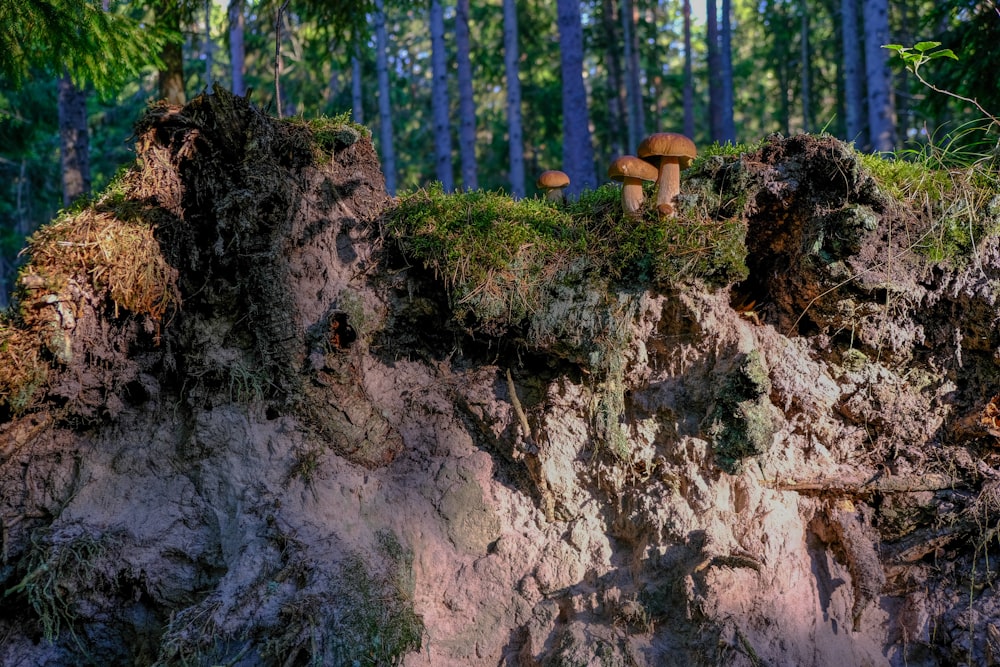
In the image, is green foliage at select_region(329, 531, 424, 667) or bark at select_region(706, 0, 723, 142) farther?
bark at select_region(706, 0, 723, 142)

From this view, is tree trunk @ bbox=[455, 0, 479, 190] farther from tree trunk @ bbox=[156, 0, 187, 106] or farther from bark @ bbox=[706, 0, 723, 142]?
tree trunk @ bbox=[156, 0, 187, 106]

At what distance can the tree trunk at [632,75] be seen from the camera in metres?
18.0

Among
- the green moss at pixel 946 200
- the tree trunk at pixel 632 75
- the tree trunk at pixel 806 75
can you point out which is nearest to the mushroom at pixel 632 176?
the green moss at pixel 946 200

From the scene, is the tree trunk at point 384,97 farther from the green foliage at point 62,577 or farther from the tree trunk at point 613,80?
the green foliage at point 62,577

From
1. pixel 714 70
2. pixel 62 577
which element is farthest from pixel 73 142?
pixel 714 70

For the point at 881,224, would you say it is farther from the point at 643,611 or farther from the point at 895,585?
the point at 643,611

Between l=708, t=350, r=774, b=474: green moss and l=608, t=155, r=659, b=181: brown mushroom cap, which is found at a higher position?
l=608, t=155, r=659, b=181: brown mushroom cap

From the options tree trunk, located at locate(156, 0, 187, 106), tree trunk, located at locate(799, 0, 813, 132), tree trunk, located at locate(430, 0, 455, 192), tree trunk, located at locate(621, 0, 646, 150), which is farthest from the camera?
tree trunk, located at locate(799, 0, 813, 132)

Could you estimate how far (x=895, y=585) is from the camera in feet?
13.1

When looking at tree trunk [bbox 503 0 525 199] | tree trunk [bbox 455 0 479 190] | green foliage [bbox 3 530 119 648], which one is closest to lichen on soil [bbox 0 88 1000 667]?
green foliage [bbox 3 530 119 648]

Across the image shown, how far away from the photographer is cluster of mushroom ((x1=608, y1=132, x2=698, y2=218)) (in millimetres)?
3975

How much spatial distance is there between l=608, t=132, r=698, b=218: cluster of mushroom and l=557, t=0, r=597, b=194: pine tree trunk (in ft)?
20.0

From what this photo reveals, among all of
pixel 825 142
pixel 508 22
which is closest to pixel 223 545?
pixel 825 142

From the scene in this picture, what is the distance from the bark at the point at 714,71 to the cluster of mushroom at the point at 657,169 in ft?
49.1
